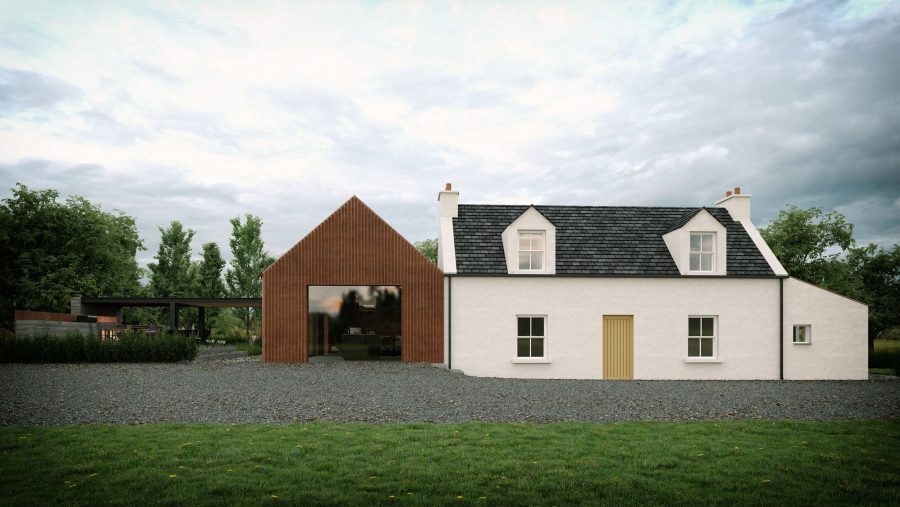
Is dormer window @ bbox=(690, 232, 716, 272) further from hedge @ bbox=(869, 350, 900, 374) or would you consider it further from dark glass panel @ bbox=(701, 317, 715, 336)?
hedge @ bbox=(869, 350, 900, 374)

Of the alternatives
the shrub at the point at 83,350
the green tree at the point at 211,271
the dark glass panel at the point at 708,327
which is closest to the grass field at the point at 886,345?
the dark glass panel at the point at 708,327

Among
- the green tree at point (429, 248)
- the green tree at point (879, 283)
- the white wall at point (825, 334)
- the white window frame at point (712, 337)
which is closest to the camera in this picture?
the white window frame at point (712, 337)

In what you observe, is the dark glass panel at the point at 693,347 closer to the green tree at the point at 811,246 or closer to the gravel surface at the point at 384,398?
the gravel surface at the point at 384,398

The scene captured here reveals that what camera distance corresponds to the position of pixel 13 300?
46.1m

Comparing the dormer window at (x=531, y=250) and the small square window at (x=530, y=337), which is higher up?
the dormer window at (x=531, y=250)

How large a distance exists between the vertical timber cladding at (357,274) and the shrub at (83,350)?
4.91m

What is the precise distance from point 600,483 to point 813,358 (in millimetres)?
18825

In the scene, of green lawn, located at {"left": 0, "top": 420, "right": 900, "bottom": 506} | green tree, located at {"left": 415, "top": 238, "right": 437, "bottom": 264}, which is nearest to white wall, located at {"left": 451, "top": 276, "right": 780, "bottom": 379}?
green lawn, located at {"left": 0, "top": 420, "right": 900, "bottom": 506}

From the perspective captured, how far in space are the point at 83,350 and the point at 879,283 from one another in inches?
2612

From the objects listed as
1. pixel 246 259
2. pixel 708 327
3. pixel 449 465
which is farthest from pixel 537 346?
pixel 246 259

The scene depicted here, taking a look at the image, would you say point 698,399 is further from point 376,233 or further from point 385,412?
point 376,233

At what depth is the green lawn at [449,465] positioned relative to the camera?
702 centimetres

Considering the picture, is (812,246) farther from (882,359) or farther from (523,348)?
(523,348)

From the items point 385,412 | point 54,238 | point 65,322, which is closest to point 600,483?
point 385,412
